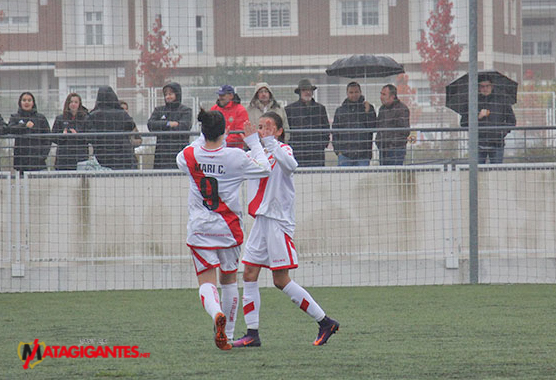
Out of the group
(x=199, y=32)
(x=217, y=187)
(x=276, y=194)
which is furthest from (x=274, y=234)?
(x=199, y=32)

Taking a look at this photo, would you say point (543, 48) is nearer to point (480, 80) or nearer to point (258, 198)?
point (480, 80)

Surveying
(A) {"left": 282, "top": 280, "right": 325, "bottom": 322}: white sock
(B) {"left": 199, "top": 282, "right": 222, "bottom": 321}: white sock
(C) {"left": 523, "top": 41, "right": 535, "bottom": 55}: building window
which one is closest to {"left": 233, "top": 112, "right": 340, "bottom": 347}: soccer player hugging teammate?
(A) {"left": 282, "top": 280, "right": 325, "bottom": 322}: white sock

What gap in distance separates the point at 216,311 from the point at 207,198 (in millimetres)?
768

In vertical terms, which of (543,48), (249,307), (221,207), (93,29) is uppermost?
(543,48)

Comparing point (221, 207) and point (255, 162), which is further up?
point (255, 162)

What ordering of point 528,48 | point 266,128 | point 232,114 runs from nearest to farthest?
point 266,128 < point 232,114 < point 528,48

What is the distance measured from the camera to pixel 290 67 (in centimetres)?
1272

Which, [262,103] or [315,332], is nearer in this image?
[315,332]

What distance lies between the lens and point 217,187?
6.29 metres

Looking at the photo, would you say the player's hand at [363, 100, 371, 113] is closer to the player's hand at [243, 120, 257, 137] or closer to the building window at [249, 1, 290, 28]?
the building window at [249, 1, 290, 28]

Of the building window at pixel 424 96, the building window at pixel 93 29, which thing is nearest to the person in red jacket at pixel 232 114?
the building window at pixel 93 29

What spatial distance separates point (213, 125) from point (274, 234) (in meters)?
0.88

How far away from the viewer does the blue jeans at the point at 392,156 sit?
11.7m

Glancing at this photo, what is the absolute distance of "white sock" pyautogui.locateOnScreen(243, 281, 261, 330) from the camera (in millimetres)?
6504
